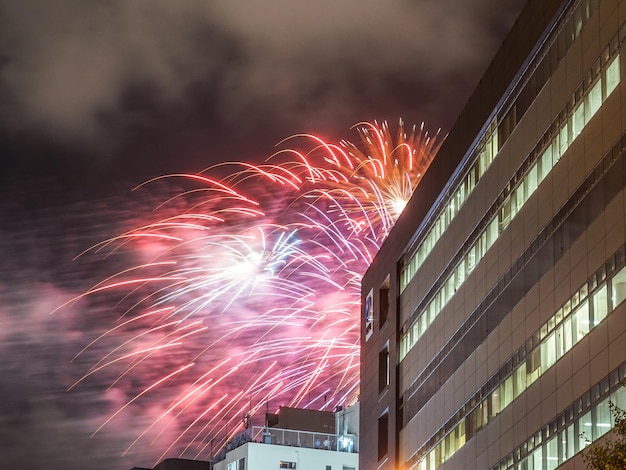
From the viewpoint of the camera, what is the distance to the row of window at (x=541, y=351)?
51219 mm

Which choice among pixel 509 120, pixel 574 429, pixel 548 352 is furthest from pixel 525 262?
pixel 574 429

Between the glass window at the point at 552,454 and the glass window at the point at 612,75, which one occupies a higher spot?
the glass window at the point at 612,75

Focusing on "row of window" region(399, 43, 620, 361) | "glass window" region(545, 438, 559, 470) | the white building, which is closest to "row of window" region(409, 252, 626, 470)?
"glass window" region(545, 438, 559, 470)

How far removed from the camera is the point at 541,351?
193 ft

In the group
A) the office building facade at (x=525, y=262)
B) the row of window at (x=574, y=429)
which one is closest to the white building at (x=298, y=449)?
the office building facade at (x=525, y=262)

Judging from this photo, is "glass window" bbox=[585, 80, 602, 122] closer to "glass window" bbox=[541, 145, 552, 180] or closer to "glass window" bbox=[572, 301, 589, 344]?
"glass window" bbox=[541, 145, 552, 180]

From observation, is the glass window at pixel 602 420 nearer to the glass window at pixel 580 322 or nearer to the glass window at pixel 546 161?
the glass window at pixel 580 322

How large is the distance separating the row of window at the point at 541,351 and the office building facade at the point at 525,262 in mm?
108

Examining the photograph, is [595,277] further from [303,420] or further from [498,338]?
[303,420]

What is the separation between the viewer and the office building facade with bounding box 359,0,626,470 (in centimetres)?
5178

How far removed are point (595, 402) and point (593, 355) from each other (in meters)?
2.02

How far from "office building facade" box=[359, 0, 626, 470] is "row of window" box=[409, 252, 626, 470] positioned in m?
0.11

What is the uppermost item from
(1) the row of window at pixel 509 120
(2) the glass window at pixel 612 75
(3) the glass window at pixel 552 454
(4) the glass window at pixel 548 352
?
(1) the row of window at pixel 509 120

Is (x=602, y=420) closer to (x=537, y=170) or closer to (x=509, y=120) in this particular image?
(x=537, y=170)
